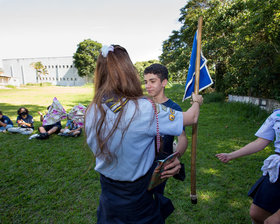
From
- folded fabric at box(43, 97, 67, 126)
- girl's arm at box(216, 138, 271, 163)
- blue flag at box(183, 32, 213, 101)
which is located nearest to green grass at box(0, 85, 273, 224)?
folded fabric at box(43, 97, 67, 126)

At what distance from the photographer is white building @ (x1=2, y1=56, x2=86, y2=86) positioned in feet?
224

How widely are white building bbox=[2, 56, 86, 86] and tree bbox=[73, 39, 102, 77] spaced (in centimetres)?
1032

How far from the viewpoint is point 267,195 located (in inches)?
68.3

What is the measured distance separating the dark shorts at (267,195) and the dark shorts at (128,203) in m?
1.15

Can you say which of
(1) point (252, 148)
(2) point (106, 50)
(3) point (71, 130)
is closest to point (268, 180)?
(1) point (252, 148)

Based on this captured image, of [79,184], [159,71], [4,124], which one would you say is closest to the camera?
[159,71]

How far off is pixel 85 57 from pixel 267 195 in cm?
6198

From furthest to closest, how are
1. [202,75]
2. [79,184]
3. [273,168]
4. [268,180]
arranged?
1. [79,184]
2. [202,75]
3. [268,180]
4. [273,168]

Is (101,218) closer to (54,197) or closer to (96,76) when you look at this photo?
(96,76)

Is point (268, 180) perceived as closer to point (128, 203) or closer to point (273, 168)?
point (273, 168)

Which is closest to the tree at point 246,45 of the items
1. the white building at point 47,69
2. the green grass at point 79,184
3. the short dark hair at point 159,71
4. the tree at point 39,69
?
the green grass at point 79,184

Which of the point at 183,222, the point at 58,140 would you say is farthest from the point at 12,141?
the point at 183,222

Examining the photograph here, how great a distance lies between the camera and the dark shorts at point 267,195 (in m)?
1.68

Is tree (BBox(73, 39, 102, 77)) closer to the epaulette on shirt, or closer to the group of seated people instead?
the group of seated people
